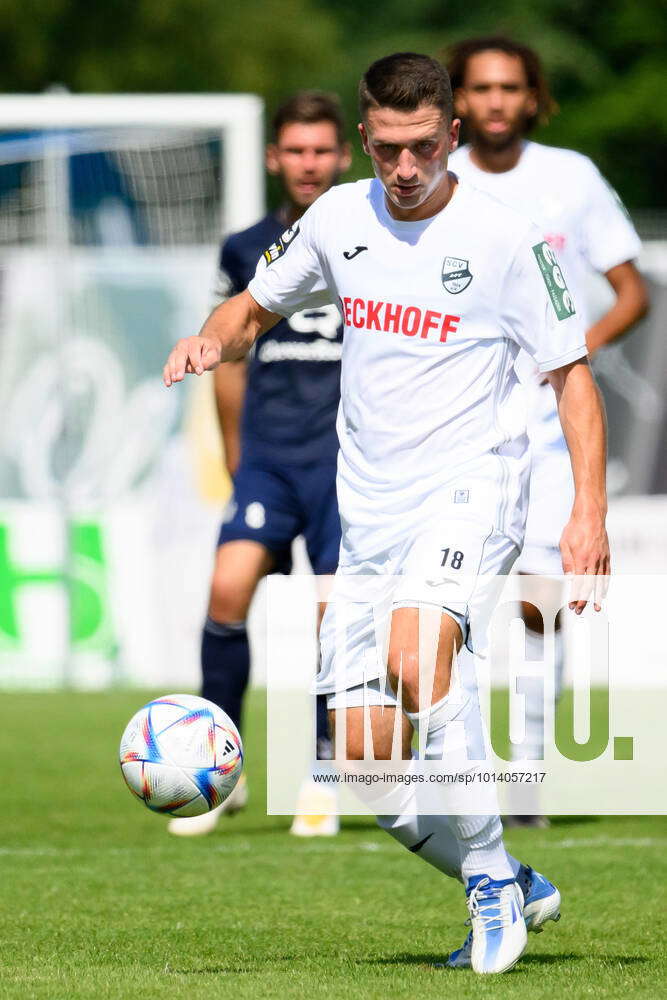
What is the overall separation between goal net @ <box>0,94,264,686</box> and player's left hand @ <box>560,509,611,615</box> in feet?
27.6

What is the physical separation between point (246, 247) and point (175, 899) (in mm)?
2697

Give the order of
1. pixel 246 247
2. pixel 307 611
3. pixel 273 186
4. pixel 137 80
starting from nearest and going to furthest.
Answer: pixel 246 247 < pixel 307 611 < pixel 273 186 < pixel 137 80

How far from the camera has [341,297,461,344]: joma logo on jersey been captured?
5.14 meters

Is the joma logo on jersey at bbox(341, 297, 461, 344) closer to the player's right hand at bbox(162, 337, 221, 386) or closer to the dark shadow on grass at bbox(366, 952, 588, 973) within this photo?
the player's right hand at bbox(162, 337, 221, 386)

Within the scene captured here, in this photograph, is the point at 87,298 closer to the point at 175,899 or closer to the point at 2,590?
the point at 2,590

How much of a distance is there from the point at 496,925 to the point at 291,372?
10.6ft

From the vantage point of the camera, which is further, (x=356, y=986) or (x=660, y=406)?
(x=660, y=406)

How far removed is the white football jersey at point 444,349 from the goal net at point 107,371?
7.90m

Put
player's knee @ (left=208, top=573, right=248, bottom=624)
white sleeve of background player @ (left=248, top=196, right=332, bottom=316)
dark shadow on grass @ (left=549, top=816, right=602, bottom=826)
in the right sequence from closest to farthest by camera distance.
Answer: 1. white sleeve of background player @ (left=248, top=196, right=332, bottom=316)
2. player's knee @ (left=208, top=573, right=248, bottom=624)
3. dark shadow on grass @ (left=549, top=816, right=602, bottom=826)

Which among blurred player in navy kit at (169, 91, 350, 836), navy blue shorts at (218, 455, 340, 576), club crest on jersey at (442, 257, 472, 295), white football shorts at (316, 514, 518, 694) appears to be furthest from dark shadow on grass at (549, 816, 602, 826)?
club crest on jersey at (442, 257, 472, 295)

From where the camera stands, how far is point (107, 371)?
14.7m

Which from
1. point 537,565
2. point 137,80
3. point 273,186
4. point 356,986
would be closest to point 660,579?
point 537,565

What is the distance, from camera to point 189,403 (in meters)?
14.3

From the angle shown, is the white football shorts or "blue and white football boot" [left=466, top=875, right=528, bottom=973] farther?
the white football shorts
